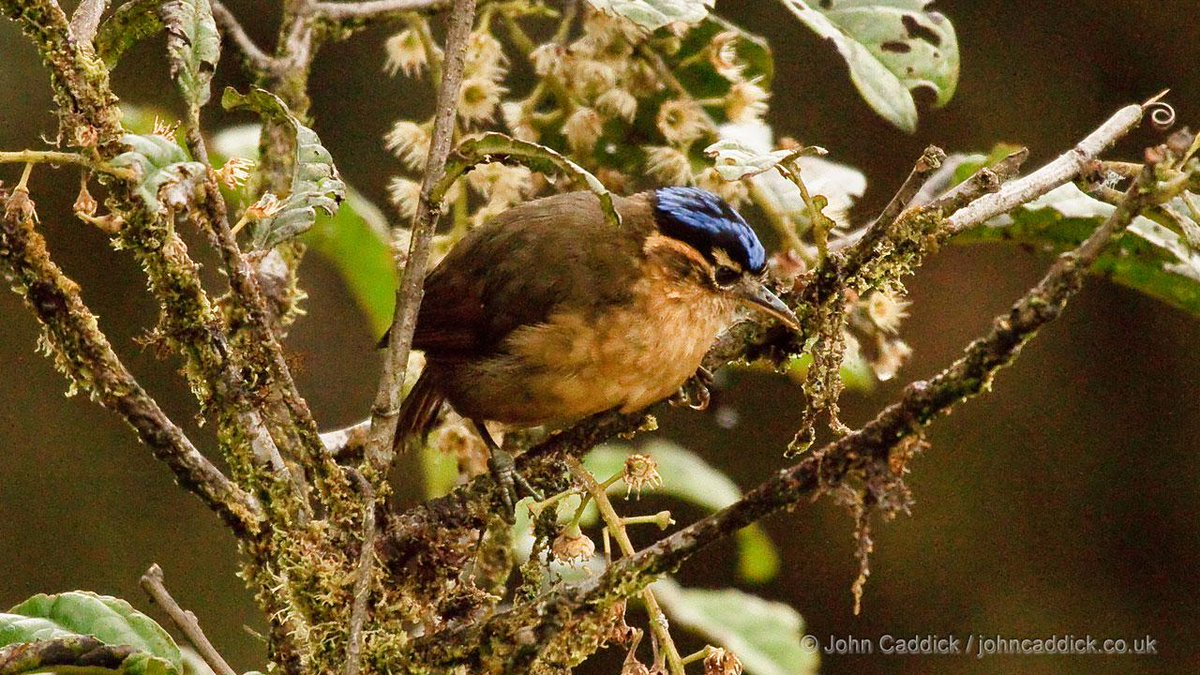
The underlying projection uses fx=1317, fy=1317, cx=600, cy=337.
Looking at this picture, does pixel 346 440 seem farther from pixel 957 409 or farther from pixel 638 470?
pixel 957 409

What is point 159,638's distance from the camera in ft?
6.09

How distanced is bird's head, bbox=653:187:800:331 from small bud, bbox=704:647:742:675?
3.33 ft

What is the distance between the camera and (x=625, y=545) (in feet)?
6.28

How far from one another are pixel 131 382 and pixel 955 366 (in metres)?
0.97

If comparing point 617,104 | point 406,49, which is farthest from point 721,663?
point 406,49

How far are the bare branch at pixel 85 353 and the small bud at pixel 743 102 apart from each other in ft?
5.13

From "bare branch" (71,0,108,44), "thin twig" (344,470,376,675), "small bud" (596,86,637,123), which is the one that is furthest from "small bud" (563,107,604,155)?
"thin twig" (344,470,376,675)

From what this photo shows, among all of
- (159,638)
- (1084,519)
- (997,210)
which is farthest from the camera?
(1084,519)

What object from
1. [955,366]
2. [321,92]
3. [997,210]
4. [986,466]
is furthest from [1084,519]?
[955,366]

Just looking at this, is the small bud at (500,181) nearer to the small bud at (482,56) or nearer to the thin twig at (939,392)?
the small bud at (482,56)

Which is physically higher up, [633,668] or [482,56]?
[482,56]

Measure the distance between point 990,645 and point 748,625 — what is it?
9.41 feet

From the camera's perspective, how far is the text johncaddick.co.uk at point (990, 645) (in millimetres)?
5594

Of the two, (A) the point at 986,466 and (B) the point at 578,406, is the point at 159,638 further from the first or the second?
(A) the point at 986,466
